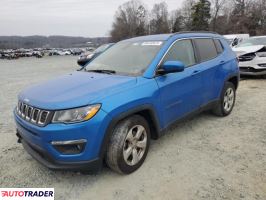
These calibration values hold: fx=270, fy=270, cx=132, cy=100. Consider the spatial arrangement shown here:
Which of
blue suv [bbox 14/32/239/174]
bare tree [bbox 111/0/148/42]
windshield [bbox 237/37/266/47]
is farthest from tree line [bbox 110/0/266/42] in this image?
blue suv [bbox 14/32/239/174]

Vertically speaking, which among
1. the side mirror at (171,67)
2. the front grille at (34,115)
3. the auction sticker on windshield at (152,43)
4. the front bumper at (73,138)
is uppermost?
the auction sticker on windshield at (152,43)

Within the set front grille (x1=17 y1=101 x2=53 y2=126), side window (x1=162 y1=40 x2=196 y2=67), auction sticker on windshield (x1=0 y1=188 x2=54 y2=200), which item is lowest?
auction sticker on windshield (x1=0 y1=188 x2=54 y2=200)

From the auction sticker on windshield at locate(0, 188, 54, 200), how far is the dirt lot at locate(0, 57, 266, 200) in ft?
0.38

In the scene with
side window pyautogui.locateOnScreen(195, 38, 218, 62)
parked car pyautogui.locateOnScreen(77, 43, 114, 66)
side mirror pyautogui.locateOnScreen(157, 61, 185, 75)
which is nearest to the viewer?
side mirror pyautogui.locateOnScreen(157, 61, 185, 75)

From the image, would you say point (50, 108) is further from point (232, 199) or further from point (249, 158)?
point (249, 158)

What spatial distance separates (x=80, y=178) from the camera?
11.1 ft

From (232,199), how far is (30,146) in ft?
7.84

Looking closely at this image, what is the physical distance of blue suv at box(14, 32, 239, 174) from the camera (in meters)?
2.90

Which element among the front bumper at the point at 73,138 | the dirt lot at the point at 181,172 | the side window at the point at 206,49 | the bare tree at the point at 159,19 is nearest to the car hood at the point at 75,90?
the front bumper at the point at 73,138

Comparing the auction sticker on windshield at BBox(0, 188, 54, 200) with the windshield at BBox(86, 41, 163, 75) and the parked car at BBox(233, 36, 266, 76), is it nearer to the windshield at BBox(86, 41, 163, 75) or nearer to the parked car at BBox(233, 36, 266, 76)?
the windshield at BBox(86, 41, 163, 75)

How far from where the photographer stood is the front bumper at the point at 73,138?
2.85m

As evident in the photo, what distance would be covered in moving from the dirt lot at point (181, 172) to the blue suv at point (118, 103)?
286 millimetres

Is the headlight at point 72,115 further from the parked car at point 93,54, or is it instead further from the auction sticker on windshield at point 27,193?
the parked car at point 93,54

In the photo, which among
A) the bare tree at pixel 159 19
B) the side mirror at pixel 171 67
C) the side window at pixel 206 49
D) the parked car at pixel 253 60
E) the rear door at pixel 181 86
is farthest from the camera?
the bare tree at pixel 159 19
